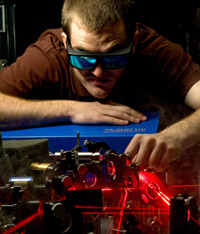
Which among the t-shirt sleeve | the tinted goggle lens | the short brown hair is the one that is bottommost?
the t-shirt sleeve

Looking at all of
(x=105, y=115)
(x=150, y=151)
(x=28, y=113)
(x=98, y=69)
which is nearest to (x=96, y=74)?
(x=98, y=69)

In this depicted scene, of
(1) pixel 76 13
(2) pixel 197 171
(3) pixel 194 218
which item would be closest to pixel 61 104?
(1) pixel 76 13

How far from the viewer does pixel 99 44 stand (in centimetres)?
164

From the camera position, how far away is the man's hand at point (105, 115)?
169cm

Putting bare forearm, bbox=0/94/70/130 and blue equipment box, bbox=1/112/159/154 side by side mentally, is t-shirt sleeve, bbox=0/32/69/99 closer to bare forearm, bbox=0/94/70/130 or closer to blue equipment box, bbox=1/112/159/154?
bare forearm, bbox=0/94/70/130

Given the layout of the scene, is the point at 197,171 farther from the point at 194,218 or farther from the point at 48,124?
the point at 48,124

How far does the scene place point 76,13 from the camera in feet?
5.74

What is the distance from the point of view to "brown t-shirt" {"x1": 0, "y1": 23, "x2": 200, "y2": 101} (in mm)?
1940

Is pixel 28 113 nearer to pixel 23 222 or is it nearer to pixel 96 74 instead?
pixel 96 74

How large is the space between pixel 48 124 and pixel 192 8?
1350 millimetres

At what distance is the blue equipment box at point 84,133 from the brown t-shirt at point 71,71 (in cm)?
35

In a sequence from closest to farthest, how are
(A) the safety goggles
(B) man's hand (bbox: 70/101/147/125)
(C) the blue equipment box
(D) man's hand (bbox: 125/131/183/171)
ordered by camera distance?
(D) man's hand (bbox: 125/131/183/171) → (C) the blue equipment box → (A) the safety goggles → (B) man's hand (bbox: 70/101/147/125)

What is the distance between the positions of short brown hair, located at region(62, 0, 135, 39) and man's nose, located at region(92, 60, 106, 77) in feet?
0.53

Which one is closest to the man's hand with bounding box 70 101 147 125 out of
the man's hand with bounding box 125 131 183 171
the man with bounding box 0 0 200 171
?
the man with bounding box 0 0 200 171
